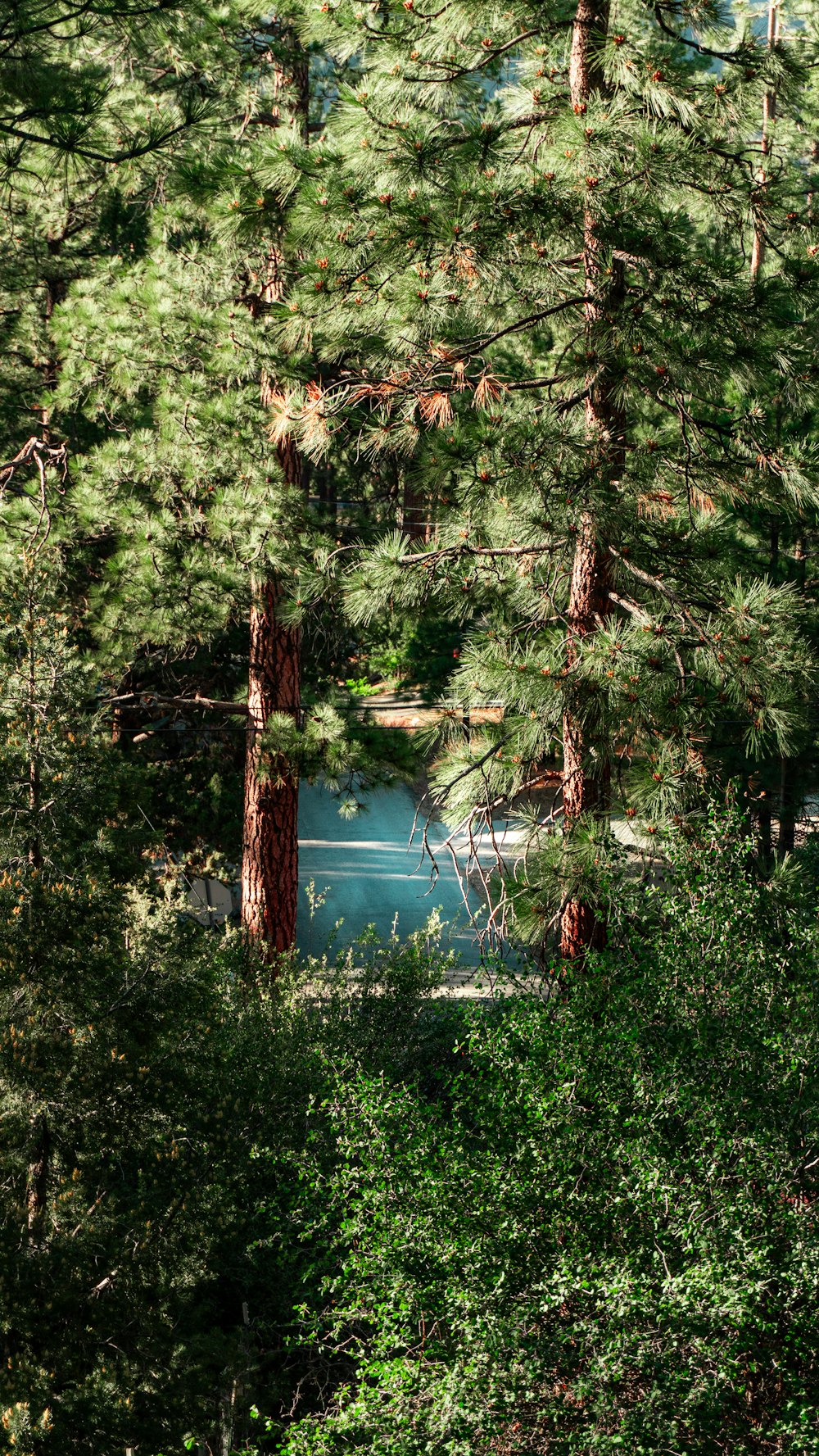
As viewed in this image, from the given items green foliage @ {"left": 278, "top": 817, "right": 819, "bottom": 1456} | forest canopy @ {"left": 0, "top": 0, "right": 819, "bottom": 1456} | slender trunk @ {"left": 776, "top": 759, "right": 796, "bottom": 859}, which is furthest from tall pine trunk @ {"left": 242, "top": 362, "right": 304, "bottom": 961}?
green foliage @ {"left": 278, "top": 817, "right": 819, "bottom": 1456}

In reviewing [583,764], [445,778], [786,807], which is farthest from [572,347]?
[786,807]

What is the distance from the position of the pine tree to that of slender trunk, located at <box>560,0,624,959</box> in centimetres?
1

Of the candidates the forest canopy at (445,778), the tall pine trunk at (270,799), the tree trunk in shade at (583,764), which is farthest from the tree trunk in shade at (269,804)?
the tree trunk in shade at (583,764)

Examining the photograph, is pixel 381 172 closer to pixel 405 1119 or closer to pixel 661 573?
pixel 661 573

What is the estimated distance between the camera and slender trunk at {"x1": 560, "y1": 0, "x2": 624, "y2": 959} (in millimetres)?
6078

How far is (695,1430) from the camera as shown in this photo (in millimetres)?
3582

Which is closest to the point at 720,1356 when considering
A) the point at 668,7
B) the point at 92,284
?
the point at 668,7

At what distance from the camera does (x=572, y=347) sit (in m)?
6.33

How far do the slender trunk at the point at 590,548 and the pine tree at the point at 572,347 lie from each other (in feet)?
0.05

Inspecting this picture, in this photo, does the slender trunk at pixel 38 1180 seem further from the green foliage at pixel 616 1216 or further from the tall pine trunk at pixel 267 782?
the tall pine trunk at pixel 267 782

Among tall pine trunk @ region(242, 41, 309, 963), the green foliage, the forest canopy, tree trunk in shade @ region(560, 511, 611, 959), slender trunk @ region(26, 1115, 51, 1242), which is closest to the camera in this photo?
the green foliage

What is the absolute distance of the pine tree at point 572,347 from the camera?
19.0 feet

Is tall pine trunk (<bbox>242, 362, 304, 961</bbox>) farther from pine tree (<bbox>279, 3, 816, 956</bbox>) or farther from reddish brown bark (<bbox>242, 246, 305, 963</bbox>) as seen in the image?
pine tree (<bbox>279, 3, 816, 956</bbox>)

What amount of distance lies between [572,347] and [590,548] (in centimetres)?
102
